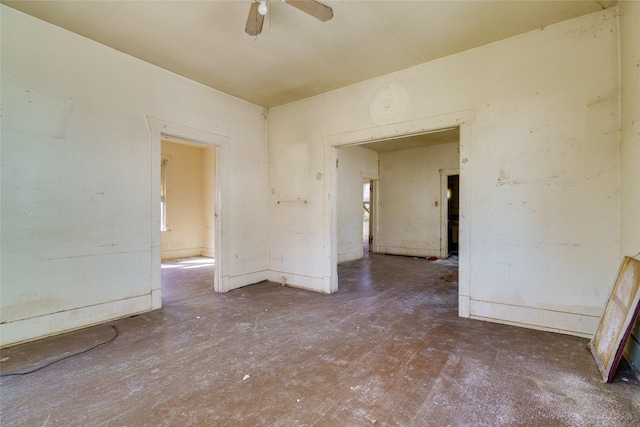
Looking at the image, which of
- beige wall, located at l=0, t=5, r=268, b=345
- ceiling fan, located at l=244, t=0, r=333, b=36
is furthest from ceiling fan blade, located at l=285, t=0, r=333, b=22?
beige wall, located at l=0, t=5, r=268, b=345

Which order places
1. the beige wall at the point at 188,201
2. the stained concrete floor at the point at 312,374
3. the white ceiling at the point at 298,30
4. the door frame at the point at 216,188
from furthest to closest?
the beige wall at the point at 188,201 < the door frame at the point at 216,188 < the white ceiling at the point at 298,30 < the stained concrete floor at the point at 312,374

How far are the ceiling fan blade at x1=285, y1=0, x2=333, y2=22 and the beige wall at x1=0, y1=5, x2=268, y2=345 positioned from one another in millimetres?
2339

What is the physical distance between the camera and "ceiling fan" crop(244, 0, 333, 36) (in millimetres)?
2144

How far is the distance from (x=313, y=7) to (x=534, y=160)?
255 cm

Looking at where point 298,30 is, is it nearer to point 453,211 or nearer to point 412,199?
point 412,199

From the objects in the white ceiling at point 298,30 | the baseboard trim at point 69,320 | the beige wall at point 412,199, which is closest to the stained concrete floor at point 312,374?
the baseboard trim at point 69,320

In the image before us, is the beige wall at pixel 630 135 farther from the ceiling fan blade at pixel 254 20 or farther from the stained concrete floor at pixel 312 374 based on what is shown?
the ceiling fan blade at pixel 254 20

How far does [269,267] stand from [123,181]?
8.33 ft

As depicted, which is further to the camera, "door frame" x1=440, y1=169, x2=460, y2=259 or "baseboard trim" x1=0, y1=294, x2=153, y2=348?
"door frame" x1=440, y1=169, x2=460, y2=259

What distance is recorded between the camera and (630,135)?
94.3 inches

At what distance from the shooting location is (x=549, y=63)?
9.43 ft

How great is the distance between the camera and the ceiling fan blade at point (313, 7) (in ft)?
6.99

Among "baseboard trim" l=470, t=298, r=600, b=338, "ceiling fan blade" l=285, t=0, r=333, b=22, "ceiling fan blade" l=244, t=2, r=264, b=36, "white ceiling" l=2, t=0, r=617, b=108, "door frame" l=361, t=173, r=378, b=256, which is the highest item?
"white ceiling" l=2, t=0, r=617, b=108

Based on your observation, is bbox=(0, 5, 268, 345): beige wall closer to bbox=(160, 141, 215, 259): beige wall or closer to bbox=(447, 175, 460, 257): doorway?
bbox=(160, 141, 215, 259): beige wall
